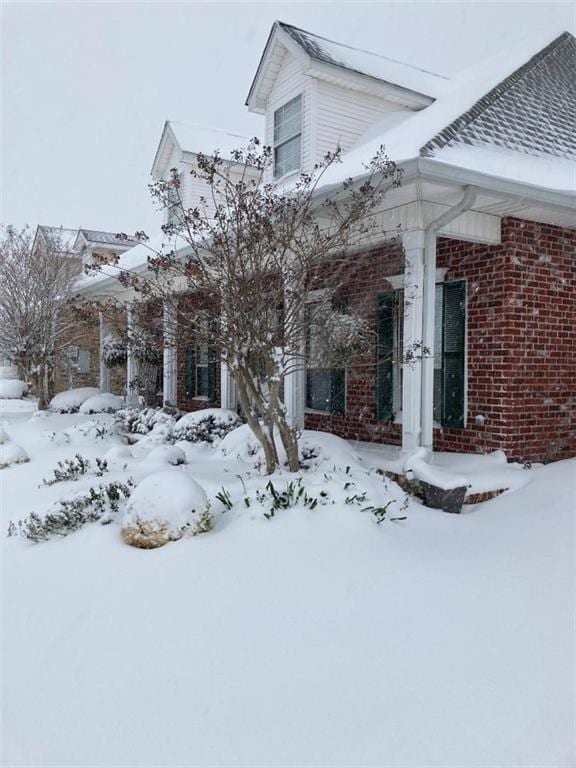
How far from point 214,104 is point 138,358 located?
38361 millimetres

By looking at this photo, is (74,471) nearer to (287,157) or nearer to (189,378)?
(287,157)

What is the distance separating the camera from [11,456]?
→ 7641mm

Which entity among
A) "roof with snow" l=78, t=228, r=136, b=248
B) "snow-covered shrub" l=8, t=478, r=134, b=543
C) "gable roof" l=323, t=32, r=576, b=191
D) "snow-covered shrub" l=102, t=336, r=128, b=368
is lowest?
"snow-covered shrub" l=8, t=478, r=134, b=543

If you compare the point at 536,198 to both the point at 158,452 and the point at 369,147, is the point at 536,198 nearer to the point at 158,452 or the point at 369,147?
the point at 369,147

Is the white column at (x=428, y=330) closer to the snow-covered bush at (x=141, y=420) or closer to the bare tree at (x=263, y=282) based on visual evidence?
the bare tree at (x=263, y=282)

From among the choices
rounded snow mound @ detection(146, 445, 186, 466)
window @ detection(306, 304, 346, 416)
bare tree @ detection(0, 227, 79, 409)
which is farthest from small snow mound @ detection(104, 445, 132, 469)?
bare tree @ detection(0, 227, 79, 409)

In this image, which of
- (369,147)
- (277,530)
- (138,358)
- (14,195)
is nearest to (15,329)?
(138,358)

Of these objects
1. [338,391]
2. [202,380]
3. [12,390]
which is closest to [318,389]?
[338,391]

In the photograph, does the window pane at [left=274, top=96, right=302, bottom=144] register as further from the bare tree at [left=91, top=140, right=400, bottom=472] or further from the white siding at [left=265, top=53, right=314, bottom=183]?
the bare tree at [left=91, top=140, right=400, bottom=472]

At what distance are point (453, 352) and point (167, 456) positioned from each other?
3566 mm

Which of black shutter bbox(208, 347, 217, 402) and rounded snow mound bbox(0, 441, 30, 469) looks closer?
rounded snow mound bbox(0, 441, 30, 469)

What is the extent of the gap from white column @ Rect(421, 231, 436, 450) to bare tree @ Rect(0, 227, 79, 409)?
8831 millimetres

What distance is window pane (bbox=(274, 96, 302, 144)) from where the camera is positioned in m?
9.08

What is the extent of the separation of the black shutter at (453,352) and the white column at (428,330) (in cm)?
96
